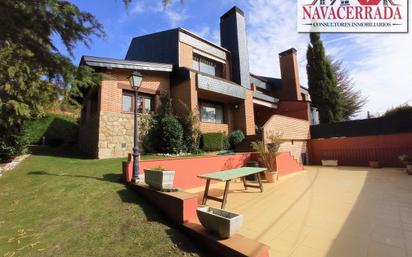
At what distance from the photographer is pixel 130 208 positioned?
A: 472 cm

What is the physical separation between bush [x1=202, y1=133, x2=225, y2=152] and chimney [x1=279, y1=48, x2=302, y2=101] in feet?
36.3

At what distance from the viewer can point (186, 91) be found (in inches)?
466

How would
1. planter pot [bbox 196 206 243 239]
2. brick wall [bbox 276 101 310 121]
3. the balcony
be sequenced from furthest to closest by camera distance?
brick wall [bbox 276 101 310 121] → the balcony → planter pot [bbox 196 206 243 239]

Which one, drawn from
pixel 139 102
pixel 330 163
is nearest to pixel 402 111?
pixel 330 163

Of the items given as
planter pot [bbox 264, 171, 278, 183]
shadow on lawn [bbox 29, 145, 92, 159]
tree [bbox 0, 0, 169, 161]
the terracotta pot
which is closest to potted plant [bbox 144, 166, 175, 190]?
the terracotta pot

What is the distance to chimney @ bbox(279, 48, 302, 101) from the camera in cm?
2027

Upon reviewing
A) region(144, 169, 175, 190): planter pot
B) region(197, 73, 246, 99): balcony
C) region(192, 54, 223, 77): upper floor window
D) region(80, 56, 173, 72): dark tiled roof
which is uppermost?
region(192, 54, 223, 77): upper floor window

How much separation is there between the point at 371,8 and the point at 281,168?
7.72 m

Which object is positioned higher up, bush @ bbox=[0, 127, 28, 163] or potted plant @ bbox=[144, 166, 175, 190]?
bush @ bbox=[0, 127, 28, 163]

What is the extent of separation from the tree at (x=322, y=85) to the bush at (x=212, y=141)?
12.7 m

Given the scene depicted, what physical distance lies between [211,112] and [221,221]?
11.4 metres

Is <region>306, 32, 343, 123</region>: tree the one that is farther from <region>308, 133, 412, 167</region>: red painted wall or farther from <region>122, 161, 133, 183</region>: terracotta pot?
<region>122, 161, 133, 183</region>: terracotta pot

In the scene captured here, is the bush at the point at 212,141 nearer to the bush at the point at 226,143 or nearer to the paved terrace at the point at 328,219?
the bush at the point at 226,143

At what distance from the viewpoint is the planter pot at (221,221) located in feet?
10.5
